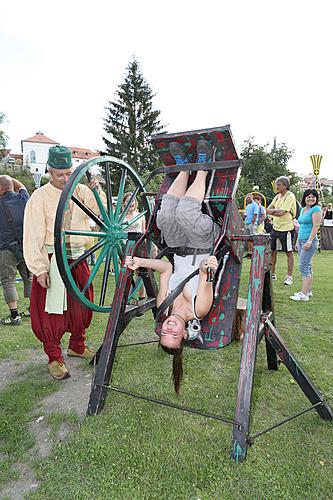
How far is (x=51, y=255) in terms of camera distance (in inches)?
113

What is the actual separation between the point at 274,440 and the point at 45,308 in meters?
1.88

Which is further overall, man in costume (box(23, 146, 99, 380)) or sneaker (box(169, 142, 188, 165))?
man in costume (box(23, 146, 99, 380))

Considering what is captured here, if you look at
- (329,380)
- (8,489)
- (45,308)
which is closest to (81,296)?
(45,308)

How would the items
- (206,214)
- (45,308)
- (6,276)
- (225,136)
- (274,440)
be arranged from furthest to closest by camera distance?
(6,276), (45,308), (206,214), (225,136), (274,440)

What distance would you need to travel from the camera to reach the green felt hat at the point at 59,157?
108 inches

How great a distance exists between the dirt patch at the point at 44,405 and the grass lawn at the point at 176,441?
4 centimetres

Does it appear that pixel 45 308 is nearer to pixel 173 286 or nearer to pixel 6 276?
pixel 173 286

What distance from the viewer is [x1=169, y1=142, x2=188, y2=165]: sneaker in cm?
252

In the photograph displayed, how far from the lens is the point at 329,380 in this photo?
116 inches

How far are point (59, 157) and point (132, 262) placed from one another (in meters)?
1.00

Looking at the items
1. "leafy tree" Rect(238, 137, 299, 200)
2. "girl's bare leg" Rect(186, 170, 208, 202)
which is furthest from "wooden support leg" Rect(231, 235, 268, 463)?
"leafy tree" Rect(238, 137, 299, 200)

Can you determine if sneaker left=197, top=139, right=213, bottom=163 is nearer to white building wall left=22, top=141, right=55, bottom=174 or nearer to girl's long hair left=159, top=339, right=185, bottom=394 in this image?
girl's long hair left=159, top=339, right=185, bottom=394

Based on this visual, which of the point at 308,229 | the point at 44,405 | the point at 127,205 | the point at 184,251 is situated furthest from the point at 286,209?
the point at 44,405

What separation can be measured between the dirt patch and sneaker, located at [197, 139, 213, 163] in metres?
1.91
